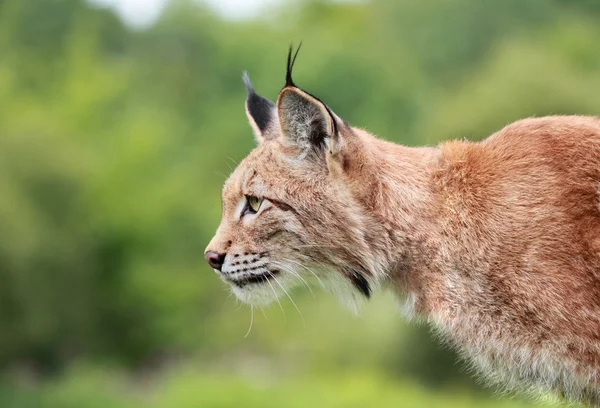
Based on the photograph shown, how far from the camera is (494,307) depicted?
4.44 meters

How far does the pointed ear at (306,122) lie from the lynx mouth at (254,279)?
2.17 ft

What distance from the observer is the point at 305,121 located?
469 cm

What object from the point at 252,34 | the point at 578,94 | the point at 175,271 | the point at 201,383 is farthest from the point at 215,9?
the point at 578,94

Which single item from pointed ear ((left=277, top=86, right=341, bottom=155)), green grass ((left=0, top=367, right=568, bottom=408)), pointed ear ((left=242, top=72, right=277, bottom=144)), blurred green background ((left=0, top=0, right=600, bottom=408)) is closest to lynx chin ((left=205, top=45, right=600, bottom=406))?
pointed ear ((left=277, top=86, right=341, bottom=155))

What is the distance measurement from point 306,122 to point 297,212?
46 cm

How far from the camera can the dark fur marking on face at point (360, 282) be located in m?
4.79

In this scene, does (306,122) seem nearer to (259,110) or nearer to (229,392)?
(259,110)

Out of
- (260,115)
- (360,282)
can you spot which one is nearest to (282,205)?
(360,282)

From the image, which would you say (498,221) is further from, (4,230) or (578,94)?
(4,230)

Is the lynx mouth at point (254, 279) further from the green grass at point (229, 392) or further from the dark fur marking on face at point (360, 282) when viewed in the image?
the green grass at point (229, 392)

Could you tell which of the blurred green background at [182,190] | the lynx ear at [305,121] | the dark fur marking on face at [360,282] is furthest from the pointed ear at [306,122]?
Answer: the blurred green background at [182,190]

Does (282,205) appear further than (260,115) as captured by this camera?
No

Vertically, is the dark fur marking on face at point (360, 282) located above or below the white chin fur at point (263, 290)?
above

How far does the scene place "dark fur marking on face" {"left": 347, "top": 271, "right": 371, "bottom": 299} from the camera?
4789mm
